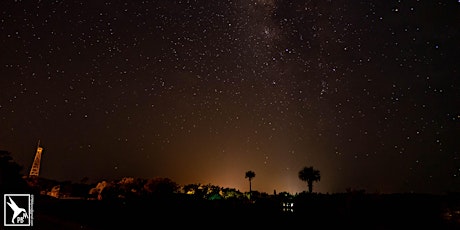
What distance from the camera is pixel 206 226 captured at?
14555 millimetres

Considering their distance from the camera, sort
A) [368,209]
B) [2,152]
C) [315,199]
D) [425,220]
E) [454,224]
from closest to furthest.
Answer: [454,224] < [425,220] < [368,209] < [315,199] < [2,152]

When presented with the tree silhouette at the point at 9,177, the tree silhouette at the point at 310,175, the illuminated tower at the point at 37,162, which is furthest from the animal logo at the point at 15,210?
the illuminated tower at the point at 37,162

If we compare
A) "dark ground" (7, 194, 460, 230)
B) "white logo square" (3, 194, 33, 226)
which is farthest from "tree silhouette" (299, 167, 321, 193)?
"white logo square" (3, 194, 33, 226)

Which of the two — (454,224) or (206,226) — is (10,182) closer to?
(206,226)

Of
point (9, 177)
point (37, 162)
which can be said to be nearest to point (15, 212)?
point (9, 177)

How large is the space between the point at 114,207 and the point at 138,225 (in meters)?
1.77

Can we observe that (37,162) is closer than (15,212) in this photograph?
No

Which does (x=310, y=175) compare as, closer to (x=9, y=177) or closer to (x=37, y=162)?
(x=9, y=177)

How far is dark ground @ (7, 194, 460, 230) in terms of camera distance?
13539mm

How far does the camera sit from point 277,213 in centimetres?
1516

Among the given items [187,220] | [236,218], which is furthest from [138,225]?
[236,218]

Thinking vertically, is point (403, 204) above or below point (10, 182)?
below

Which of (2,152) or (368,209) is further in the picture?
(2,152)

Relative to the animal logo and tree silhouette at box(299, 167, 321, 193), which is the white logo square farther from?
tree silhouette at box(299, 167, 321, 193)
